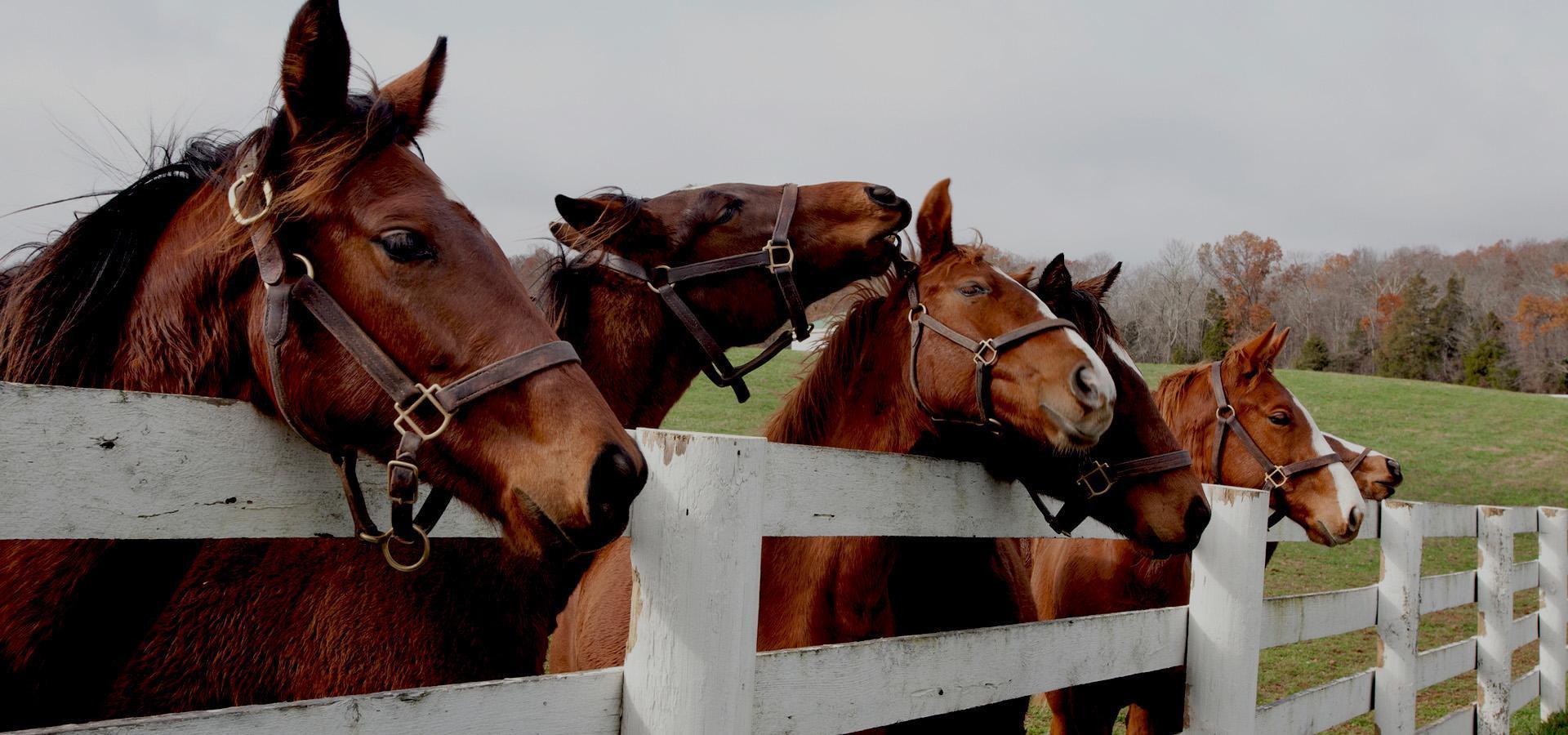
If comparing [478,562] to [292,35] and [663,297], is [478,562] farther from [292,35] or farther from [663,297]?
[292,35]

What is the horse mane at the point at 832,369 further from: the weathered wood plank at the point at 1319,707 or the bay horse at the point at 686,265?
the weathered wood plank at the point at 1319,707

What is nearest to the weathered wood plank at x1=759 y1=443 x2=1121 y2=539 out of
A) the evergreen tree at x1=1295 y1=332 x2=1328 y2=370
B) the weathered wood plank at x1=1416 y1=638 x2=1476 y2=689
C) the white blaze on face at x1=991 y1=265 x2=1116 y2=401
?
the white blaze on face at x1=991 y1=265 x2=1116 y2=401

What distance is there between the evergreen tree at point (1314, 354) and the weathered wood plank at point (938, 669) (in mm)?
60143

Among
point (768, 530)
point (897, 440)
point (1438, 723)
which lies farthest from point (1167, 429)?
point (1438, 723)

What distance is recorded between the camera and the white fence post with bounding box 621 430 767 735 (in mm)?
1565

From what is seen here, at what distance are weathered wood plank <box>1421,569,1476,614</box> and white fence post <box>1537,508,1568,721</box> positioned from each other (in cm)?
217

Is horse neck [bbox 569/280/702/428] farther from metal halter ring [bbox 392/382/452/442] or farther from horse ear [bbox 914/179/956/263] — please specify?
metal halter ring [bbox 392/382/452/442]

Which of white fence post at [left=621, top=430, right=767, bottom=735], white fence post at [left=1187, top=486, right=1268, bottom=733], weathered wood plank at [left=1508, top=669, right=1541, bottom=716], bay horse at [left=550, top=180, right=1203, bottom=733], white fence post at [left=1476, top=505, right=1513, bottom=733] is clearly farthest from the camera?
weathered wood plank at [left=1508, top=669, right=1541, bottom=716]

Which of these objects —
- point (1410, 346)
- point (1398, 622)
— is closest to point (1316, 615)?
point (1398, 622)

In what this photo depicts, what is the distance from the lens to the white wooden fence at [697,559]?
1218 mm

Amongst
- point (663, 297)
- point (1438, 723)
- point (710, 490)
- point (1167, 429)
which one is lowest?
point (1438, 723)

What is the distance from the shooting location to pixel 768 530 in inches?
70.0

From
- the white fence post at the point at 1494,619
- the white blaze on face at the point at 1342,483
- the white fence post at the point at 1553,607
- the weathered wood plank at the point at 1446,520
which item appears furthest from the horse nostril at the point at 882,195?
the white fence post at the point at 1553,607

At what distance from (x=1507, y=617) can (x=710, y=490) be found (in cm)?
695
